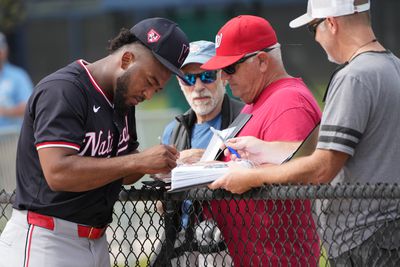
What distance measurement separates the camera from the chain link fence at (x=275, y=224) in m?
3.71

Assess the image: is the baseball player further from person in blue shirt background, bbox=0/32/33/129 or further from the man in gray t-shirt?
person in blue shirt background, bbox=0/32/33/129

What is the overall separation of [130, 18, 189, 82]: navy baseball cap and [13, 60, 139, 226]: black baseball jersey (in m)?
0.30

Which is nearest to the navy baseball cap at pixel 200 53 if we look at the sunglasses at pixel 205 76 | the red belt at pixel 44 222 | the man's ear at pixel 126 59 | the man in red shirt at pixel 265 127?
the sunglasses at pixel 205 76

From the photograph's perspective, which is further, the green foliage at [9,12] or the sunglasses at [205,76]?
the green foliage at [9,12]

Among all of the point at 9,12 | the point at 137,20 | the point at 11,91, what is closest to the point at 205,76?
the point at 11,91

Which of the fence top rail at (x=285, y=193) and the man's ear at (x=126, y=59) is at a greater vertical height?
the man's ear at (x=126, y=59)

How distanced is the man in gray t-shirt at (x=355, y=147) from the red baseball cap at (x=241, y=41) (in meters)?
0.54

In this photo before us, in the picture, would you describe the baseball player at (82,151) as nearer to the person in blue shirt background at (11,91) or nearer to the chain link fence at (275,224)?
the chain link fence at (275,224)

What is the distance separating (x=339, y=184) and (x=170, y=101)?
10.4m

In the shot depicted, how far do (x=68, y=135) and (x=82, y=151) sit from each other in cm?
16

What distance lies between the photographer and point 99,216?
13.5ft

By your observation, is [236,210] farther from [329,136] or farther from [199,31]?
[199,31]

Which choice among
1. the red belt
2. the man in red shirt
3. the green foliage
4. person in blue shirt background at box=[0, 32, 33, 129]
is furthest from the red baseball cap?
the green foliage

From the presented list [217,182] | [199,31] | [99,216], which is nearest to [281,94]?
[217,182]
